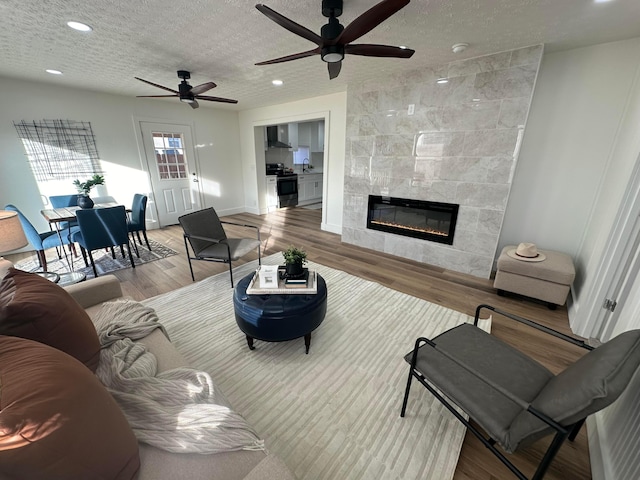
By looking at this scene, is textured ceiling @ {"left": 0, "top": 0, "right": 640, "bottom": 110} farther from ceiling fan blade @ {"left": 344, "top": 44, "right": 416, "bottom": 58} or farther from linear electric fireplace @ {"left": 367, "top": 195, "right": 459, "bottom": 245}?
linear electric fireplace @ {"left": 367, "top": 195, "right": 459, "bottom": 245}

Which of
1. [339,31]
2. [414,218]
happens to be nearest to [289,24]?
[339,31]

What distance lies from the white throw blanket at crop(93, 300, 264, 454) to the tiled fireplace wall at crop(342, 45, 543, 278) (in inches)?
127

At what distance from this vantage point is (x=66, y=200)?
386 cm

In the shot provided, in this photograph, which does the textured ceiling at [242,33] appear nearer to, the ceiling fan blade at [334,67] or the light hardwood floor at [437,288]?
the ceiling fan blade at [334,67]

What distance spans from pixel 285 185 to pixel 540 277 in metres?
5.66

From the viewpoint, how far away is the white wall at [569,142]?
7.93ft

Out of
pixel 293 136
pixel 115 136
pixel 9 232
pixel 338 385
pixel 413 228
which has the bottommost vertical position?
pixel 338 385

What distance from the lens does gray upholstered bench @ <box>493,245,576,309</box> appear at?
2.42 metres

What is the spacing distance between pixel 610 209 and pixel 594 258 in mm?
436

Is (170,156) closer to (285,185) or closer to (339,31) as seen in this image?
(285,185)

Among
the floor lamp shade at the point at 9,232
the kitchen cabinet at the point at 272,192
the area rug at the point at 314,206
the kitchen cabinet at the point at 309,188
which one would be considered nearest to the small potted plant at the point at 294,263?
the floor lamp shade at the point at 9,232

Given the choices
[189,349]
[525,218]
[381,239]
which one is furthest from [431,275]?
[189,349]

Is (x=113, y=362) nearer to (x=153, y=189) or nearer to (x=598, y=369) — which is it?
(x=598, y=369)

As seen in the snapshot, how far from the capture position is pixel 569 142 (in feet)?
8.79
